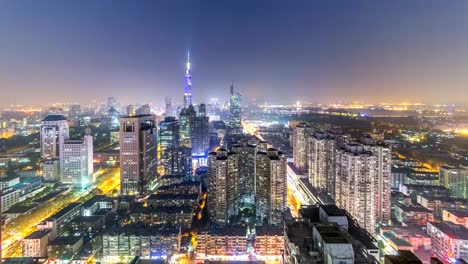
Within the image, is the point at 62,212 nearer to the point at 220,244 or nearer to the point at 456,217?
the point at 220,244

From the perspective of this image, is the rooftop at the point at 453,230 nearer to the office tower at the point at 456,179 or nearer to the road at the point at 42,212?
the office tower at the point at 456,179

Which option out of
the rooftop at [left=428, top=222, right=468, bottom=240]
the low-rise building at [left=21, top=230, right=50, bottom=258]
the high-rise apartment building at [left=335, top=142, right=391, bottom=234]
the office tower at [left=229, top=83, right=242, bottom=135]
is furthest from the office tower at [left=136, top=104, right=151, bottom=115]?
the rooftop at [left=428, top=222, right=468, bottom=240]

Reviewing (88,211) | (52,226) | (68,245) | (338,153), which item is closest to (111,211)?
(88,211)

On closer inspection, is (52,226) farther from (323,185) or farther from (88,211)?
(323,185)

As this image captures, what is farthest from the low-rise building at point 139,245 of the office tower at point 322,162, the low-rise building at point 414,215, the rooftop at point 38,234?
the low-rise building at point 414,215

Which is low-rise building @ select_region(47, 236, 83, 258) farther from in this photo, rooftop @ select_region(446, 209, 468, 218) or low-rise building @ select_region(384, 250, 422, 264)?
rooftop @ select_region(446, 209, 468, 218)
